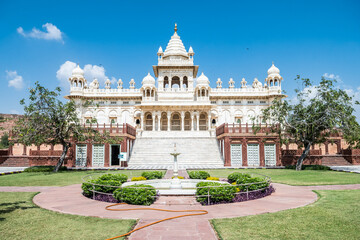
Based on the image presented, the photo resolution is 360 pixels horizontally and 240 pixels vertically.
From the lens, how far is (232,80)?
52375mm

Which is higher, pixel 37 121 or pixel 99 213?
pixel 37 121

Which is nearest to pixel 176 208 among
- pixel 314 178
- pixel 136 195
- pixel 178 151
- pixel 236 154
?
pixel 136 195

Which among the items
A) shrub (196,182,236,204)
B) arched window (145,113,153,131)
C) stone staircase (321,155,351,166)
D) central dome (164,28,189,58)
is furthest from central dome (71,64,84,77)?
shrub (196,182,236,204)

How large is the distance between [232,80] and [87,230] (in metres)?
49.2

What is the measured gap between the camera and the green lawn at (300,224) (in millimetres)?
5543

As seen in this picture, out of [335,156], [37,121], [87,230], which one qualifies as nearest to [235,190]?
[87,230]

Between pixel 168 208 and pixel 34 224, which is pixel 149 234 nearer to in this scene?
pixel 168 208

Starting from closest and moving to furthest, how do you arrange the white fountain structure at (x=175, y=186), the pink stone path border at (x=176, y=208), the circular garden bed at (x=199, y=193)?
the pink stone path border at (x=176, y=208) < the circular garden bed at (x=199, y=193) < the white fountain structure at (x=175, y=186)

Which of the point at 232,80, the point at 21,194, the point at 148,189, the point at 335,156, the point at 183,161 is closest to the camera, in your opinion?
the point at 148,189

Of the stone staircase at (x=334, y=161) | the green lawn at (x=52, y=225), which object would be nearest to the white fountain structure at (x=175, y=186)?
the green lawn at (x=52, y=225)

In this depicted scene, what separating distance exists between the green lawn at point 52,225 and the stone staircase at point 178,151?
16389 millimetres

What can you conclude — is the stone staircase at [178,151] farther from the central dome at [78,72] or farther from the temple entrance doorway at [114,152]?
the central dome at [78,72]

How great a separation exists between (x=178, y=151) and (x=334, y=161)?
54.3 feet

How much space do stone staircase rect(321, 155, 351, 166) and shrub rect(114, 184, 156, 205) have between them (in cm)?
2497
